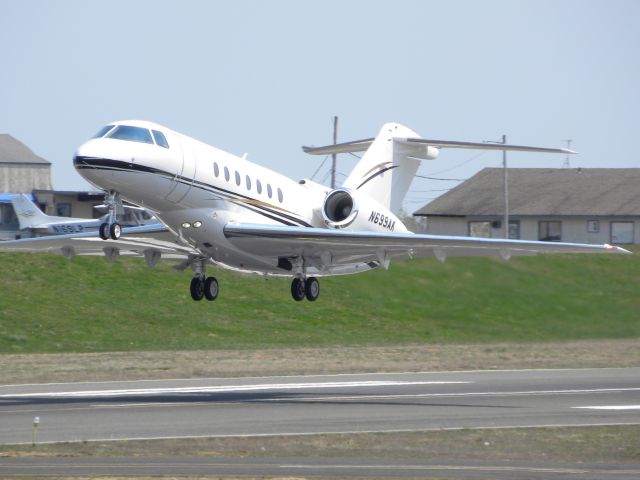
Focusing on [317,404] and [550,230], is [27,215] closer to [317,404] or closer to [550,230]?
[317,404]

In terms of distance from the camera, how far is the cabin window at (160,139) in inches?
1000

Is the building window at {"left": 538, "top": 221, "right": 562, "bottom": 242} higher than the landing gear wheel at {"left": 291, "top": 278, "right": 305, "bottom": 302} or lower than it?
higher

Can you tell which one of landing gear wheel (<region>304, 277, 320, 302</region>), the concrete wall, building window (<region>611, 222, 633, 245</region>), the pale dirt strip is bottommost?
the pale dirt strip

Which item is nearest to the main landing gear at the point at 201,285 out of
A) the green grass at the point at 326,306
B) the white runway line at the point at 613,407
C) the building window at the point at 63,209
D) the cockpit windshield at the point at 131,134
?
the cockpit windshield at the point at 131,134

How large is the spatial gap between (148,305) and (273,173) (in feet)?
68.1

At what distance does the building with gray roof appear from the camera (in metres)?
77.3

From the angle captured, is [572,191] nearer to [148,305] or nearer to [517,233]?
[517,233]

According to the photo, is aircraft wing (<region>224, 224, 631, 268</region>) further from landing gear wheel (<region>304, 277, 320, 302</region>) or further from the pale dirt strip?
the pale dirt strip

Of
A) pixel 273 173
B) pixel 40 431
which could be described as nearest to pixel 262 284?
pixel 273 173

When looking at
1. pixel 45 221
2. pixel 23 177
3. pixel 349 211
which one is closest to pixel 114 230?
pixel 349 211

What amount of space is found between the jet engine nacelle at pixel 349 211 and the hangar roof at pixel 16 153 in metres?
58.3

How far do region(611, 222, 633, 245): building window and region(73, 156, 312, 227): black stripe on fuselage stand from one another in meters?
50.6

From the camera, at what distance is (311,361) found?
39281 millimetres

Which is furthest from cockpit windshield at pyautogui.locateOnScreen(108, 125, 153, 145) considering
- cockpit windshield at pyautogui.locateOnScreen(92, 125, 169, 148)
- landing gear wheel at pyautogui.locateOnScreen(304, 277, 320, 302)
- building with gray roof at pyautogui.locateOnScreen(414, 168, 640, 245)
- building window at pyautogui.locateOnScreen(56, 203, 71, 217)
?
building with gray roof at pyautogui.locateOnScreen(414, 168, 640, 245)
